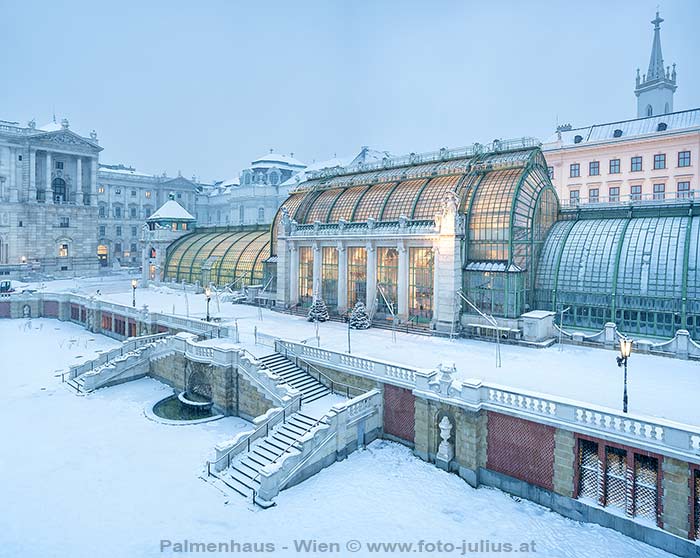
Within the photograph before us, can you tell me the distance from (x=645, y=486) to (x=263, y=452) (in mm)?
15637

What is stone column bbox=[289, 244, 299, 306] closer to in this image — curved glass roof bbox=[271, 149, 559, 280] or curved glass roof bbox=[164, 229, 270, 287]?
curved glass roof bbox=[271, 149, 559, 280]

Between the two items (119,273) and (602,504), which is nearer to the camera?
(602,504)

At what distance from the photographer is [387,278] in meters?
39.0

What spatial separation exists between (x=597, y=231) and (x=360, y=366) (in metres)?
20.9

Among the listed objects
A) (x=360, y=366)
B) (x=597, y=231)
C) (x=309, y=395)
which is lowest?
(x=309, y=395)

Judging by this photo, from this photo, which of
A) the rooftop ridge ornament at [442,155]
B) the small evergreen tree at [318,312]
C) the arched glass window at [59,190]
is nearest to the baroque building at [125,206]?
the arched glass window at [59,190]

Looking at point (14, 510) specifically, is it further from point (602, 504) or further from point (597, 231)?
point (597, 231)

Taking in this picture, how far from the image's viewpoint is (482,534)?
56.4 feet

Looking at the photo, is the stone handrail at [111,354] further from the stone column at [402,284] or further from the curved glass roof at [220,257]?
the stone column at [402,284]

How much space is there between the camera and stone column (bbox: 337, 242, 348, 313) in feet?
136

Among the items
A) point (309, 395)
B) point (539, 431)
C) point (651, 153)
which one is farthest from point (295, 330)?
point (651, 153)

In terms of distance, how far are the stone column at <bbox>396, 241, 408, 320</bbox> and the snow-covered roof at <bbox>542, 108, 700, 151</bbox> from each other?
1468 inches

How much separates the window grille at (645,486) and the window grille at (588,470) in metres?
1.31

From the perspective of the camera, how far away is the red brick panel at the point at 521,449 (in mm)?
18875
